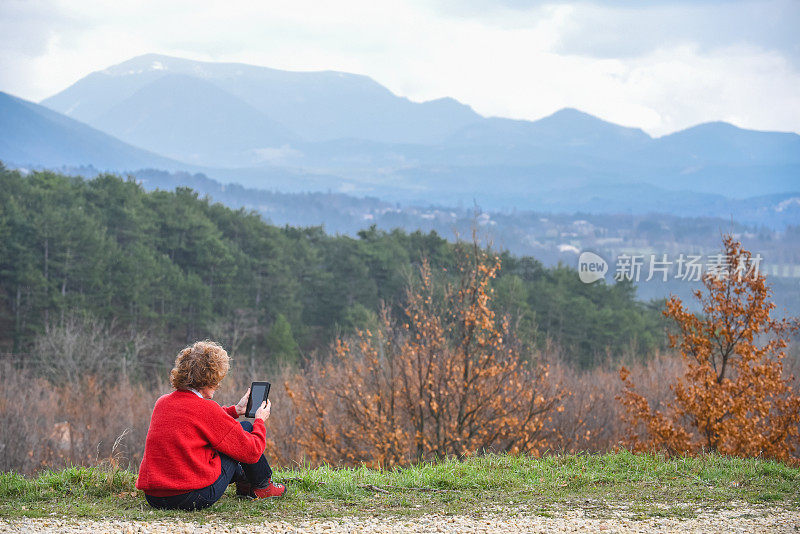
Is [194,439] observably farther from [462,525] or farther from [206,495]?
[462,525]

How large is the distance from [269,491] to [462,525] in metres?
1.64

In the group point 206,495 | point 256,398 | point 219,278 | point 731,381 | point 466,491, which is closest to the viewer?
point 206,495

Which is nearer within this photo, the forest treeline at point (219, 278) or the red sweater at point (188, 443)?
the red sweater at point (188, 443)

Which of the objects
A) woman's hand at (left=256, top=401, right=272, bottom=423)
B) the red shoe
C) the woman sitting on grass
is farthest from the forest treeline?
the woman sitting on grass

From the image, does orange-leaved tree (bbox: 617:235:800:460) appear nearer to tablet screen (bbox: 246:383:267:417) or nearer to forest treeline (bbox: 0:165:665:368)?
tablet screen (bbox: 246:383:267:417)

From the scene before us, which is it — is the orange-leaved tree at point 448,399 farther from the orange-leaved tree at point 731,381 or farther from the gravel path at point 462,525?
the gravel path at point 462,525

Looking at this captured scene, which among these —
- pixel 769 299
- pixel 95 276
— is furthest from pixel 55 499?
pixel 95 276

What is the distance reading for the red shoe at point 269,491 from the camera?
646cm

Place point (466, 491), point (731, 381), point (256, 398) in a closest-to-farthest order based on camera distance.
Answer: point (256, 398), point (466, 491), point (731, 381)

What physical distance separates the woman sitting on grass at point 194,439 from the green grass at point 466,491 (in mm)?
202

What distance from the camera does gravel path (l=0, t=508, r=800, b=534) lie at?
5719 mm

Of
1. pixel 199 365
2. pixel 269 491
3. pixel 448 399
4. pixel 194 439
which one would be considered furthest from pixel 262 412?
pixel 448 399

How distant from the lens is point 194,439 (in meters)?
5.74

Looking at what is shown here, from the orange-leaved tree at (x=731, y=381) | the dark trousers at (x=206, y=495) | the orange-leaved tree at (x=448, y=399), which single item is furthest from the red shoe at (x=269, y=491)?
the orange-leaved tree at (x=448, y=399)
